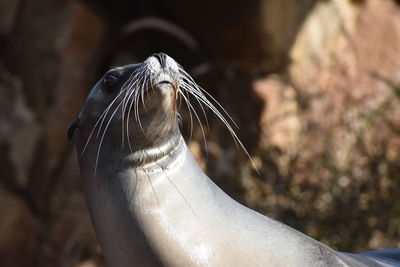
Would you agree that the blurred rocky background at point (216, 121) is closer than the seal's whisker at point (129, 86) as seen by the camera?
No

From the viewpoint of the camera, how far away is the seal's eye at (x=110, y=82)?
2.14 metres

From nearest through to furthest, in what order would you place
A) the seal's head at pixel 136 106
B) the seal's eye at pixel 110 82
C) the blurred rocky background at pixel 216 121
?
the seal's head at pixel 136 106
the seal's eye at pixel 110 82
the blurred rocky background at pixel 216 121

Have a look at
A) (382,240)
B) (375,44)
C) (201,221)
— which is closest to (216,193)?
(201,221)

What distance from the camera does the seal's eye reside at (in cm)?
214

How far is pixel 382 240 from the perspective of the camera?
4504 mm

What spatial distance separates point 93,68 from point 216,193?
2.68 metres

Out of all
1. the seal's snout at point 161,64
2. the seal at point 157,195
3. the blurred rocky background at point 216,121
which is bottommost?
the blurred rocky background at point 216,121

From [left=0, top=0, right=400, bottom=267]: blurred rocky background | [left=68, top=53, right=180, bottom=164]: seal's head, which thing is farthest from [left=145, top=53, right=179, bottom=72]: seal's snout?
[left=0, top=0, right=400, bottom=267]: blurred rocky background

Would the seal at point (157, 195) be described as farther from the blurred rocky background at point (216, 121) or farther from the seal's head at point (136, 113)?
the blurred rocky background at point (216, 121)

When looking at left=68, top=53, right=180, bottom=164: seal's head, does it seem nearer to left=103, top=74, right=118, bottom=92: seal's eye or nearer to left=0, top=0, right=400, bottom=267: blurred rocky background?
left=103, top=74, right=118, bottom=92: seal's eye

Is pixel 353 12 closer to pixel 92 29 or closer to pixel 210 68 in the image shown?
pixel 210 68

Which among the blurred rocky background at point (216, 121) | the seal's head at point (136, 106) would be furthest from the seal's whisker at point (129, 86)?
the blurred rocky background at point (216, 121)

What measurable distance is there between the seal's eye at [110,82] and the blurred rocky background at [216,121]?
2455mm

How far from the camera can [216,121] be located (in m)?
4.82
